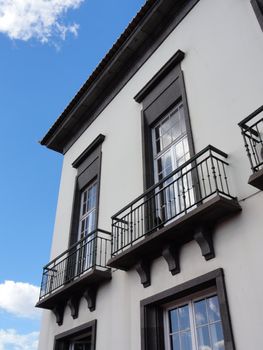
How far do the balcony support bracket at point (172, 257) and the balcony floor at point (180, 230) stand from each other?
0.07 meters

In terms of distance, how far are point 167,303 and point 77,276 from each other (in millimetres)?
2406

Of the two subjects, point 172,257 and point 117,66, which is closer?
point 172,257

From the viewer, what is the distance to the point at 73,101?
35.4 ft

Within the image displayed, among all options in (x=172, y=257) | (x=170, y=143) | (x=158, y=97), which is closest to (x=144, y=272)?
(x=172, y=257)

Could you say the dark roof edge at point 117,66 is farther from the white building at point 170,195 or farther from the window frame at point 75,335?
the window frame at point 75,335

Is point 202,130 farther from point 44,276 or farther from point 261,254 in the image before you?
point 44,276

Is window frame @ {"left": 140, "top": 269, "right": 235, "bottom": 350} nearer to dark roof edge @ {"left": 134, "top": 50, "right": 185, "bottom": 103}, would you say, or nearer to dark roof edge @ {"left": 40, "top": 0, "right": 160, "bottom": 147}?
dark roof edge @ {"left": 134, "top": 50, "right": 185, "bottom": 103}

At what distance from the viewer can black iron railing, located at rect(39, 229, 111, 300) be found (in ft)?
24.1

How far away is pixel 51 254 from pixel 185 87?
5.60 m

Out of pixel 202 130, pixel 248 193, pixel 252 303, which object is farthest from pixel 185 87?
pixel 252 303

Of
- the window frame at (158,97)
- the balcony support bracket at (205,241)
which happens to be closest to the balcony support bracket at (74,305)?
the window frame at (158,97)

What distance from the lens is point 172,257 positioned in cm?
552

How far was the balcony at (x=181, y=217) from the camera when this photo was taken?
16.5 ft

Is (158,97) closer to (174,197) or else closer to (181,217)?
(174,197)
